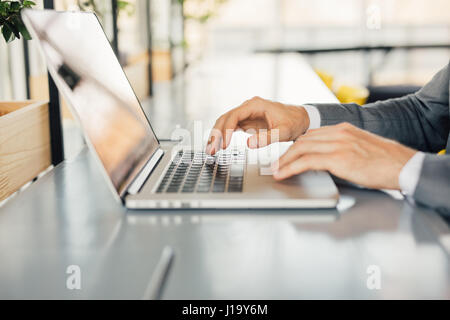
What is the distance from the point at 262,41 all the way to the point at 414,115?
328 inches

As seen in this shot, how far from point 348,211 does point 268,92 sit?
1.37m

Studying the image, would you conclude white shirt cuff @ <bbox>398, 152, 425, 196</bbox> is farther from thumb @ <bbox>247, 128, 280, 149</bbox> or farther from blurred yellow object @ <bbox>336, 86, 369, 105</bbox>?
blurred yellow object @ <bbox>336, 86, 369, 105</bbox>

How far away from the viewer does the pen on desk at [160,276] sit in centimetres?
50

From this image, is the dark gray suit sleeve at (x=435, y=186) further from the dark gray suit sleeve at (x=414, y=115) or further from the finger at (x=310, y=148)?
the dark gray suit sleeve at (x=414, y=115)

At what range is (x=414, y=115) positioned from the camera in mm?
1306

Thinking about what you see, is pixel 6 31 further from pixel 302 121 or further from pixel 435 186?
pixel 435 186

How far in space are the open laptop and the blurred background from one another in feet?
0.32

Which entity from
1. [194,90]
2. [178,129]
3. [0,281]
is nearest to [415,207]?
[0,281]

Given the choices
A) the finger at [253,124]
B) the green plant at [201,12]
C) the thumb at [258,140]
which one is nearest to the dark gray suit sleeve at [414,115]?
the finger at [253,124]

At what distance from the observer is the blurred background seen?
253 centimetres

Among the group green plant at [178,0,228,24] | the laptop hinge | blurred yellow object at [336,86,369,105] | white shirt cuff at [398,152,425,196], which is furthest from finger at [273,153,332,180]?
green plant at [178,0,228,24]

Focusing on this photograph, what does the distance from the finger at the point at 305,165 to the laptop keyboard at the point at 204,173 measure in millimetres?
74

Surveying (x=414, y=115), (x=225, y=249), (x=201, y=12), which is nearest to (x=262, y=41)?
(x=201, y=12)

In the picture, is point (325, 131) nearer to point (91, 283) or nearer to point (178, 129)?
point (91, 283)
